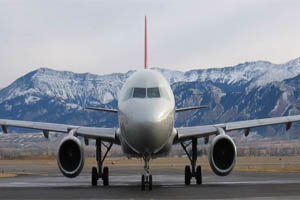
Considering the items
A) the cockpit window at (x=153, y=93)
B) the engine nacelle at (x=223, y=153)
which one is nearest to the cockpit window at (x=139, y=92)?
the cockpit window at (x=153, y=93)

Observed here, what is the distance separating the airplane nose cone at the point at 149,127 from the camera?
24.8m

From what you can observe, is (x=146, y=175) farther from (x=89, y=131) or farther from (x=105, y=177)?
(x=105, y=177)

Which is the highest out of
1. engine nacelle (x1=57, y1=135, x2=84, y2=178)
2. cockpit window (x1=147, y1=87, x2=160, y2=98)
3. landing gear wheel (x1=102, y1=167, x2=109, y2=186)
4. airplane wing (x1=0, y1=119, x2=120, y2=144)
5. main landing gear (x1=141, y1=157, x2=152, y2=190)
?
cockpit window (x1=147, y1=87, x2=160, y2=98)

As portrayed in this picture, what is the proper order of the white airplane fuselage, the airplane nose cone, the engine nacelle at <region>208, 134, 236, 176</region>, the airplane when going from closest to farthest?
the airplane nose cone < the white airplane fuselage < the airplane < the engine nacelle at <region>208, 134, 236, 176</region>

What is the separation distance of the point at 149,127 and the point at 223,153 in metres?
5.37

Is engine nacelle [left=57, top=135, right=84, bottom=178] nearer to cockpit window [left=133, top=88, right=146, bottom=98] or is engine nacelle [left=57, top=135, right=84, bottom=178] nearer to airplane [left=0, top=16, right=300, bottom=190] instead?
airplane [left=0, top=16, right=300, bottom=190]

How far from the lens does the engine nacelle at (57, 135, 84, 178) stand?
93.9ft

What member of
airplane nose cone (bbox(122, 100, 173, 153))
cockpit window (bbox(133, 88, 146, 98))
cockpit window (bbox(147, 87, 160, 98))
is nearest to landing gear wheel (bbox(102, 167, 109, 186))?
airplane nose cone (bbox(122, 100, 173, 153))

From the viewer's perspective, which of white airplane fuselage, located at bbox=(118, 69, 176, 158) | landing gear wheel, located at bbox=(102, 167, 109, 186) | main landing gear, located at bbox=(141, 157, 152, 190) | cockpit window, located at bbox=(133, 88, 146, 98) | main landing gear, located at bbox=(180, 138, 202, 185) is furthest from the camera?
main landing gear, located at bbox=(180, 138, 202, 185)

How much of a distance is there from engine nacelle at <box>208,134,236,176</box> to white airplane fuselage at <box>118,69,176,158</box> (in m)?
1.88

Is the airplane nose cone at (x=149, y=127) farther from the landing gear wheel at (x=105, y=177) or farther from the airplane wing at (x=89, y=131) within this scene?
the landing gear wheel at (x=105, y=177)

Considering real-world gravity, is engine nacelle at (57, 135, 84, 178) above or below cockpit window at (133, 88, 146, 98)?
below

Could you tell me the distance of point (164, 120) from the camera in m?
25.3

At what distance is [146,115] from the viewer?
24797mm
